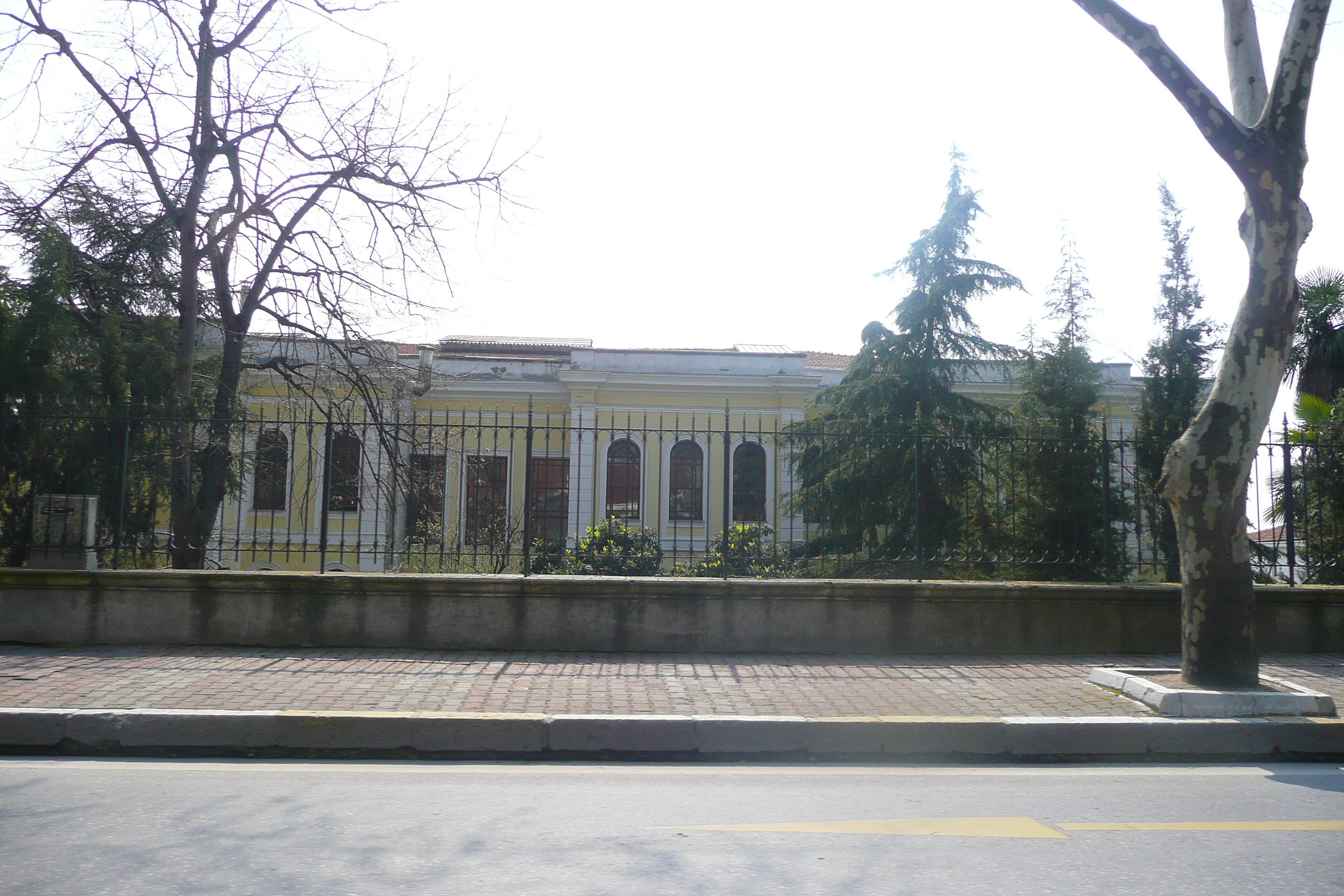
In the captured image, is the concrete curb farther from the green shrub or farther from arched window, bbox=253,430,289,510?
arched window, bbox=253,430,289,510

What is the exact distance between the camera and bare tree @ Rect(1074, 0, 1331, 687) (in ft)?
21.3

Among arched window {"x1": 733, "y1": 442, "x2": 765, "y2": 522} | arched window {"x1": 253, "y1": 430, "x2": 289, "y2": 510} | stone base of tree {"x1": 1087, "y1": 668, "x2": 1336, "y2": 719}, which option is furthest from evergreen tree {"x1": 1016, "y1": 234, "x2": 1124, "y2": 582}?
arched window {"x1": 733, "y1": 442, "x2": 765, "y2": 522}

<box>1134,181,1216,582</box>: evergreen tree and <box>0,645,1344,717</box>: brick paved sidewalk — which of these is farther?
<box>1134,181,1216,582</box>: evergreen tree

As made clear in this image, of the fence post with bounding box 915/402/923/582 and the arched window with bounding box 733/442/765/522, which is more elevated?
the arched window with bounding box 733/442/765/522

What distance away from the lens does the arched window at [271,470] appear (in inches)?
415

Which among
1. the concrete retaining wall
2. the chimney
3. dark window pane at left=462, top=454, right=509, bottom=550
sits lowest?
the concrete retaining wall

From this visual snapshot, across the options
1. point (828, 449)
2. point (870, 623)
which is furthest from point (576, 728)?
point (828, 449)

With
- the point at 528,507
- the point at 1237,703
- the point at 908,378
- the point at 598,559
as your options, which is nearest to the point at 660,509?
the point at 598,559

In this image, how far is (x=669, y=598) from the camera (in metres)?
8.46

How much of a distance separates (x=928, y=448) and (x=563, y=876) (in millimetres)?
7316

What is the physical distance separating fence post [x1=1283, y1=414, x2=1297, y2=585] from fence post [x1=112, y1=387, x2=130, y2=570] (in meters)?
11.4

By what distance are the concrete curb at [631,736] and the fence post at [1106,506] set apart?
9.82 feet

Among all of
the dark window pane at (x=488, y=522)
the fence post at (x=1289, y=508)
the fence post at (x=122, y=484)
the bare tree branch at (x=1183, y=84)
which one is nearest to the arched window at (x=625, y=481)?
the dark window pane at (x=488, y=522)

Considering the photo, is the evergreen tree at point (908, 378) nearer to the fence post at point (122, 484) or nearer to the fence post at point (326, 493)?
the fence post at point (326, 493)
